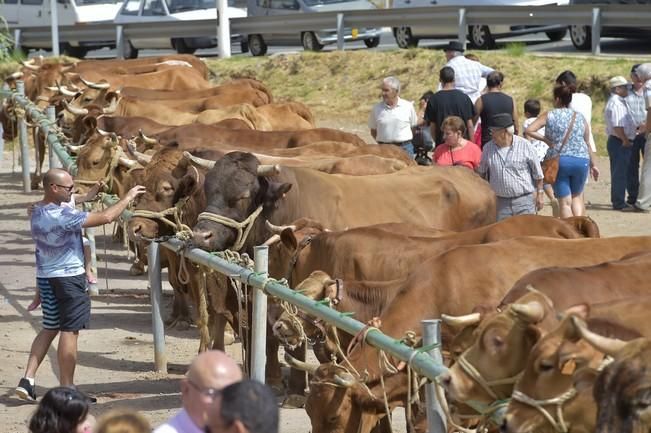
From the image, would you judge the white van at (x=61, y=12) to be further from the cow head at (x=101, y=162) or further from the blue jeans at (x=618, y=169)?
the cow head at (x=101, y=162)

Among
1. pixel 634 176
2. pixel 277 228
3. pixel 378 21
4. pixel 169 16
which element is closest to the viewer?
pixel 277 228

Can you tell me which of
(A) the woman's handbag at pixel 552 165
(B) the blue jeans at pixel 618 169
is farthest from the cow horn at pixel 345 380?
(B) the blue jeans at pixel 618 169

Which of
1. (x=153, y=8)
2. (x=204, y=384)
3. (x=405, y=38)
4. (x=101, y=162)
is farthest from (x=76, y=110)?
(x=153, y=8)

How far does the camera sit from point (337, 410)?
24.9 ft

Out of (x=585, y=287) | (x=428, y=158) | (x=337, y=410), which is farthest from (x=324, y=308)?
(x=428, y=158)

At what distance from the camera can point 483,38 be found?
2730cm

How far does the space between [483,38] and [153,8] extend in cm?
1025

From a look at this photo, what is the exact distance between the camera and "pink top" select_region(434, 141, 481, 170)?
1404cm

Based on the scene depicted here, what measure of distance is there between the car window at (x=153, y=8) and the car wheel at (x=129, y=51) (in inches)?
54.0

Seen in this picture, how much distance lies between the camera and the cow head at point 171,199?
1210 centimetres

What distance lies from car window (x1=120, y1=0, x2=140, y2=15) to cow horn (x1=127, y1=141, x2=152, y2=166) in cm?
2071

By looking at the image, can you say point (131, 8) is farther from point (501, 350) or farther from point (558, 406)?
point (558, 406)

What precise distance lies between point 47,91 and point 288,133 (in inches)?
339

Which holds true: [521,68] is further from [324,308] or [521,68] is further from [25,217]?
[324,308]
